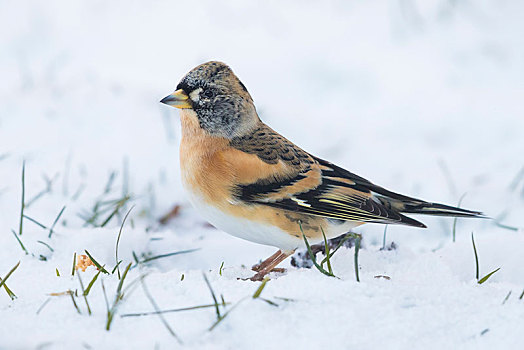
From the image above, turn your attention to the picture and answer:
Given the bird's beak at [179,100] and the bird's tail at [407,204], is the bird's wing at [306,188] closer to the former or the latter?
the bird's tail at [407,204]

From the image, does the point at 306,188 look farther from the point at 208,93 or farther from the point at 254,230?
the point at 208,93

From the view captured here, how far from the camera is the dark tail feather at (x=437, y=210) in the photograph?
2.79 m

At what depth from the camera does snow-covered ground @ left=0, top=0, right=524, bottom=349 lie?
1.96 m

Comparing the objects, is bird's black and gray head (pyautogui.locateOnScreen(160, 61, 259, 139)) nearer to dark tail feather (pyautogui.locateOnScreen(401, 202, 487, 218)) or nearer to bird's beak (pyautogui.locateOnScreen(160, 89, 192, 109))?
bird's beak (pyautogui.locateOnScreen(160, 89, 192, 109))

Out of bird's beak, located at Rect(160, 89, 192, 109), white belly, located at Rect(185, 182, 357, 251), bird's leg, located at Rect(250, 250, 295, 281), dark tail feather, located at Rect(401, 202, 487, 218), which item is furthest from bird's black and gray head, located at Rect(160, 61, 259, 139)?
dark tail feather, located at Rect(401, 202, 487, 218)

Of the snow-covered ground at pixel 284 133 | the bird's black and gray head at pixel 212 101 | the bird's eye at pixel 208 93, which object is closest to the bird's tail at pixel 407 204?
the snow-covered ground at pixel 284 133

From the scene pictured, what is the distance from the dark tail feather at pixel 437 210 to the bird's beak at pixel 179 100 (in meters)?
1.13

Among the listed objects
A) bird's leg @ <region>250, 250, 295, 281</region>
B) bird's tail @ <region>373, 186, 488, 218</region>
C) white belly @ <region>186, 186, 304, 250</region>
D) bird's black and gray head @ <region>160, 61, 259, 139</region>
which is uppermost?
bird's black and gray head @ <region>160, 61, 259, 139</region>

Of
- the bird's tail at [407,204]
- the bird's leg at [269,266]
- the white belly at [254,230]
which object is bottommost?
the bird's leg at [269,266]

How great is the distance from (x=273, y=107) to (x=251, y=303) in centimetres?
415

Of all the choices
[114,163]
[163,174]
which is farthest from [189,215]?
[114,163]

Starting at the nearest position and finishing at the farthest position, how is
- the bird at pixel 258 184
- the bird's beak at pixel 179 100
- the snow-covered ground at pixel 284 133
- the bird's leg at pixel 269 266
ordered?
the snow-covered ground at pixel 284 133 < the bird's leg at pixel 269 266 < the bird at pixel 258 184 < the bird's beak at pixel 179 100

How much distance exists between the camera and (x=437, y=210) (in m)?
2.86

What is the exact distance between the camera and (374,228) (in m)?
4.33
